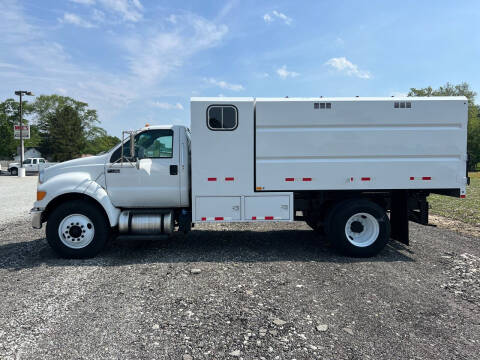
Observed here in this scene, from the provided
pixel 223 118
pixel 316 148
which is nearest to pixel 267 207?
pixel 316 148

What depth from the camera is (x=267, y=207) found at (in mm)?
5891

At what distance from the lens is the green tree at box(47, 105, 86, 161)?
55.3 m

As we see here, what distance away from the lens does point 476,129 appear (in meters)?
57.8

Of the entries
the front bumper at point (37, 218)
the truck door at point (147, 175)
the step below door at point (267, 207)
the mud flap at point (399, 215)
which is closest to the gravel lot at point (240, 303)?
the mud flap at point (399, 215)

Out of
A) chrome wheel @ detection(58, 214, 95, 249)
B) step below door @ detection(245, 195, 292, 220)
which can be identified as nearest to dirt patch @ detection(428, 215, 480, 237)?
step below door @ detection(245, 195, 292, 220)

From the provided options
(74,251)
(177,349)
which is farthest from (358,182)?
(74,251)

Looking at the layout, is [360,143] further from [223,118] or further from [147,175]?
[147,175]

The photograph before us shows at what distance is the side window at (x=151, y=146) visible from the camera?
594 centimetres

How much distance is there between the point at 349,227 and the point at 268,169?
195cm

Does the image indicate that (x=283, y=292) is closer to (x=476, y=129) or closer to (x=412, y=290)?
(x=412, y=290)

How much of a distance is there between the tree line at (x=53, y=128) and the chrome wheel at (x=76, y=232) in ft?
179

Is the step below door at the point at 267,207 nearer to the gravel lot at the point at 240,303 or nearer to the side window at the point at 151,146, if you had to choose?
the gravel lot at the point at 240,303

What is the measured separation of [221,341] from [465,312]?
304 centimetres

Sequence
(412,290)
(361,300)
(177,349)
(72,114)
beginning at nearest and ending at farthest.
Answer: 1. (177,349)
2. (361,300)
3. (412,290)
4. (72,114)
